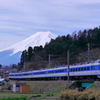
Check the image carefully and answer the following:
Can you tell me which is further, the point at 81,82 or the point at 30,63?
the point at 30,63

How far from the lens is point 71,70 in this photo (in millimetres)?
55531

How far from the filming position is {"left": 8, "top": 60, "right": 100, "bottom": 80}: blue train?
46.4 meters

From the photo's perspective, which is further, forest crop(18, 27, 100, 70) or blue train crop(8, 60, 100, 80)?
forest crop(18, 27, 100, 70)

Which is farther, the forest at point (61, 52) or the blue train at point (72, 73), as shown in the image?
the forest at point (61, 52)

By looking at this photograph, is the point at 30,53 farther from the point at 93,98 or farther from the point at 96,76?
the point at 93,98

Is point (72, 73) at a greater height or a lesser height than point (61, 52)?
lesser

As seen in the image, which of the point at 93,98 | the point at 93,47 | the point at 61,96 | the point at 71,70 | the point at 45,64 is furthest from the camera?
the point at 93,47

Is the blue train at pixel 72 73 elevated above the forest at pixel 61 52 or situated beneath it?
situated beneath

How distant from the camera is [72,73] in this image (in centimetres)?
5494

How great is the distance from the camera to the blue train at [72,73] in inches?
1828

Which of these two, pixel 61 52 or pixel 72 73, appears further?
pixel 61 52

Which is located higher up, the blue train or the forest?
the forest

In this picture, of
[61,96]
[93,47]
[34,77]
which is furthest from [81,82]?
[93,47]

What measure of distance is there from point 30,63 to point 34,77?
1741 inches
